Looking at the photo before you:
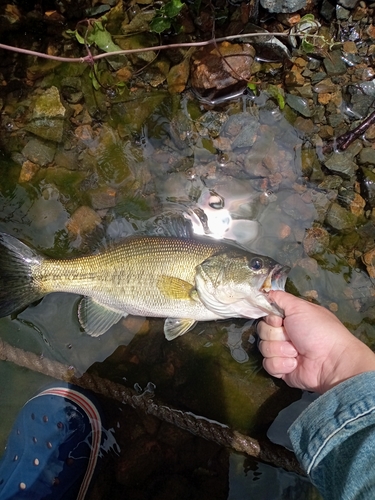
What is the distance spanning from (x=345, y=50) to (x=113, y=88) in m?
2.16

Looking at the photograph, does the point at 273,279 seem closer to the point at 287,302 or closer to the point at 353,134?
the point at 287,302

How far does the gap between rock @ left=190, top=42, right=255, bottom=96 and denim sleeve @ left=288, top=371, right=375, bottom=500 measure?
8.61 feet

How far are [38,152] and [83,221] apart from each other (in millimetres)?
750

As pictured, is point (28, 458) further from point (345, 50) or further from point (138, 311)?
point (345, 50)

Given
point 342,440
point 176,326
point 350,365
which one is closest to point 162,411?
point 176,326

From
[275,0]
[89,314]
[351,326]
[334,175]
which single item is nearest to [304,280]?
[351,326]

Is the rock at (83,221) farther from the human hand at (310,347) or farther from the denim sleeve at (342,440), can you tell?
the denim sleeve at (342,440)

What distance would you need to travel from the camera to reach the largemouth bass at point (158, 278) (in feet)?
9.81

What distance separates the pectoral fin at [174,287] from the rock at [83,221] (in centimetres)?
92

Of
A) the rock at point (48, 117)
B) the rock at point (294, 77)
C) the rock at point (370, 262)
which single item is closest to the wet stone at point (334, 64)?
the rock at point (294, 77)

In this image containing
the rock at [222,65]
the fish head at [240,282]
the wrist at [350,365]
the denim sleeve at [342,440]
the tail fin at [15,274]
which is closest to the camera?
the denim sleeve at [342,440]

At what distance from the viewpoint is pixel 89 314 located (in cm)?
338

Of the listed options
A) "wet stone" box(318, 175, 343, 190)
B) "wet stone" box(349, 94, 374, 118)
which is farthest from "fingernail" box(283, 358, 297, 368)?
"wet stone" box(349, 94, 374, 118)

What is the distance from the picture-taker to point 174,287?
307 cm
